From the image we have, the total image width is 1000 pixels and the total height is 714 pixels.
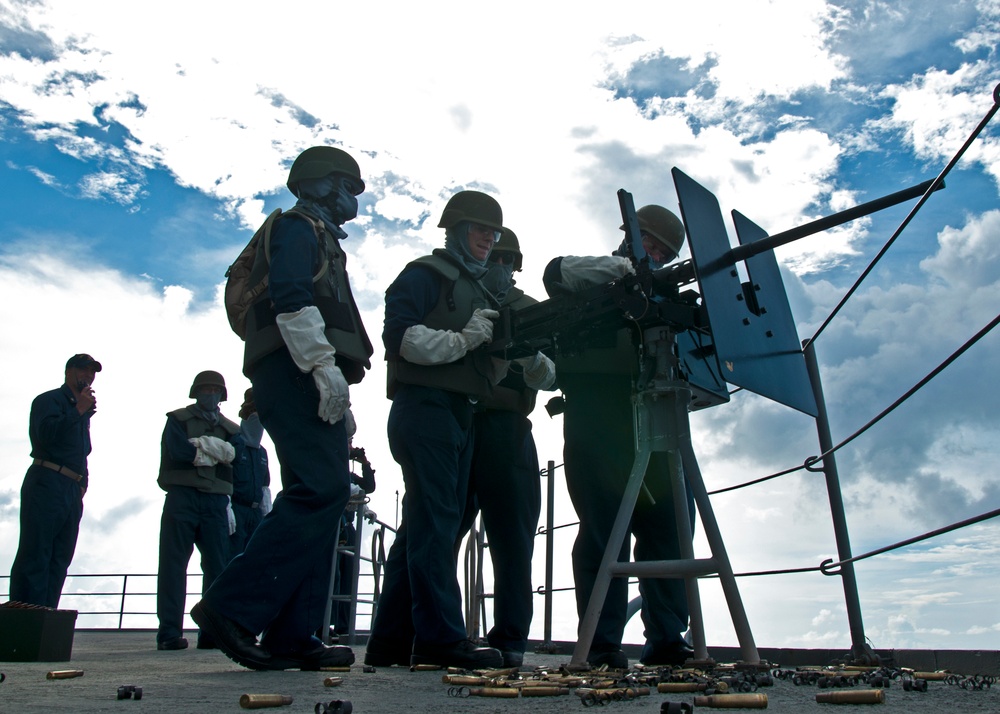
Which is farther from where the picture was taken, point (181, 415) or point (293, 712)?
point (181, 415)

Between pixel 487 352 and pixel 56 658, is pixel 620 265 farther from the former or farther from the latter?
pixel 56 658

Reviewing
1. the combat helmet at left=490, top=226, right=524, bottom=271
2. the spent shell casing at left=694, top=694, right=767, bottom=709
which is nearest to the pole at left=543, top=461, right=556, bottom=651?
the combat helmet at left=490, top=226, right=524, bottom=271

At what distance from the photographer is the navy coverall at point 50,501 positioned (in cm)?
545

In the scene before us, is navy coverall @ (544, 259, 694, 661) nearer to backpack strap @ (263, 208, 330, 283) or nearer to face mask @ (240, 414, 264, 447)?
backpack strap @ (263, 208, 330, 283)

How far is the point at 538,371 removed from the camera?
12.6ft

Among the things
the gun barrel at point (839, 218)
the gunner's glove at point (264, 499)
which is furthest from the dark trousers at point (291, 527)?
the gunner's glove at point (264, 499)

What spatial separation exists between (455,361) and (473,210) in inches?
29.8

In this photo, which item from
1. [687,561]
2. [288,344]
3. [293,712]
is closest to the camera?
[293,712]

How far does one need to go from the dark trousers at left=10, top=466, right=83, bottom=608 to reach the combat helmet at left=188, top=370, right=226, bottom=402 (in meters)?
1.09

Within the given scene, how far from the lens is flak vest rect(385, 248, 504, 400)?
3.48 m

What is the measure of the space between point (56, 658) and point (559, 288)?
335 centimetres

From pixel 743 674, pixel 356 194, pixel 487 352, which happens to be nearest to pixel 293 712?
pixel 743 674

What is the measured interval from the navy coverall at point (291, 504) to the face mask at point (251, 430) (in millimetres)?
4175

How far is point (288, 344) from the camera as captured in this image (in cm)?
307
